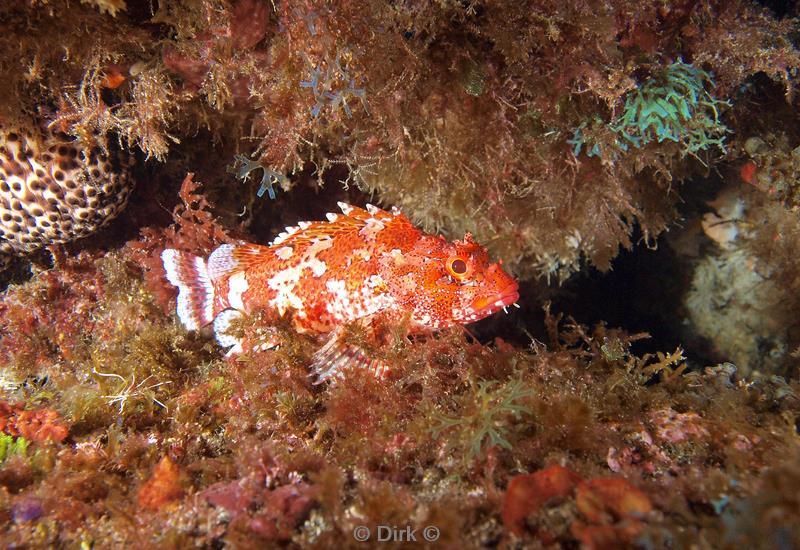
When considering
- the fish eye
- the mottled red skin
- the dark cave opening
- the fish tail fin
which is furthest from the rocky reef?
the dark cave opening

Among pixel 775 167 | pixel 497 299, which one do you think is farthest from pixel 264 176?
pixel 775 167

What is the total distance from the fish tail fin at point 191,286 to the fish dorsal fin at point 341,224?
3.28 ft

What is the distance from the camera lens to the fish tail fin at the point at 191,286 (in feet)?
15.4

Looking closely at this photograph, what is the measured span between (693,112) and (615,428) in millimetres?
3056

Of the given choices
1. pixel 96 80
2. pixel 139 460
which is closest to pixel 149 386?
pixel 139 460

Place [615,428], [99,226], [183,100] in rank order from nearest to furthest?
[615,428] < [183,100] < [99,226]

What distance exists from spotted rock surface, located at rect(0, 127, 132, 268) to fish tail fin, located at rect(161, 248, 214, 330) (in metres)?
0.83

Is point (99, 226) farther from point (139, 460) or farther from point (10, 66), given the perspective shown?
point (139, 460)

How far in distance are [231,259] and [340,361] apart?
207cm

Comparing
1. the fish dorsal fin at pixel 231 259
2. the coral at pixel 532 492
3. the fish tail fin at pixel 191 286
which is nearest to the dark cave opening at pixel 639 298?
the fish dorsal fin at pixel 231 259

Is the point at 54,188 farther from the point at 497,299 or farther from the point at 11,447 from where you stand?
the point at 497,299

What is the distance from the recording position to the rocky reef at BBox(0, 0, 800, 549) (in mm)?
2357

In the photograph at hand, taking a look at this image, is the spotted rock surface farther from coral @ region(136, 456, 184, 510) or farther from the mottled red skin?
coral @ region(136, 456, 184, 510)

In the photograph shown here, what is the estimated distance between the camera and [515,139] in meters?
4.22
